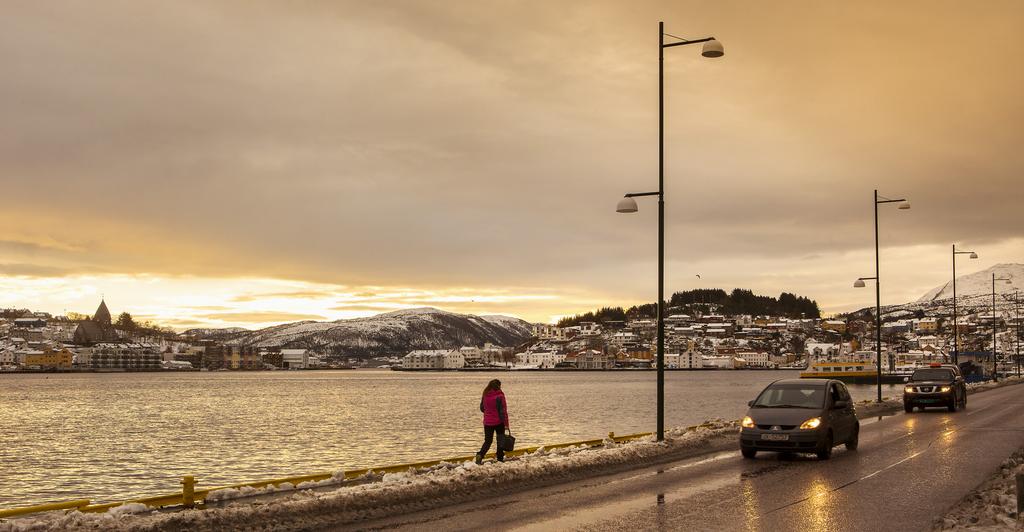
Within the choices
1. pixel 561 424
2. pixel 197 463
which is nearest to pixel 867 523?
pixel 197 463

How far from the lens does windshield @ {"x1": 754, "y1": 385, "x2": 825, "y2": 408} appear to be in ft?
67.6

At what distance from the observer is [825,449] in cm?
1970

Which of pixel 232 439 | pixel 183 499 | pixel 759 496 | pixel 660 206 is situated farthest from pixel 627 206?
pixel 232 439

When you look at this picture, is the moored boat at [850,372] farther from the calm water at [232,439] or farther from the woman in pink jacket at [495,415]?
the woman in pink jacket at [495,415]

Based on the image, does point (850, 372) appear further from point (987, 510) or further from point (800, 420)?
point (987, 510)

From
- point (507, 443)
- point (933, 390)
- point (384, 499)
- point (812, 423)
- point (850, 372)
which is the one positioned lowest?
point (850, 372)

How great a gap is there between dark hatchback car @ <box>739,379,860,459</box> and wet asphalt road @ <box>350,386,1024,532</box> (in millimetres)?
421

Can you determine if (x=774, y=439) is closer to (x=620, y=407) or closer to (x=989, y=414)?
(x=989, y=414)

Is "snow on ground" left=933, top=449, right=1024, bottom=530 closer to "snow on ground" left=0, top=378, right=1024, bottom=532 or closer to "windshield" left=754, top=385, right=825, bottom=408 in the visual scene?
"snow on ground" left=0, top=378, right=1024, bottom=532

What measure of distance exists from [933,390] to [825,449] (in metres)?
21.9

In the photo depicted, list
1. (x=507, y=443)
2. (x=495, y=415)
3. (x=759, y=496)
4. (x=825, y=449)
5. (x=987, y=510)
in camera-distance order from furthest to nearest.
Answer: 1. (x=825, y=449)
2. (x=495, y=415)
3. (x=507, y=443)
4. (x=759, y=496)
5. (x=987, y=510)

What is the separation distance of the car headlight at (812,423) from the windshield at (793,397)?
2.49 ft

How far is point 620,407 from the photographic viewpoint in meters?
83.5

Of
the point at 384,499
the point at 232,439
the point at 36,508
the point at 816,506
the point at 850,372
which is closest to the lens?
the point at 36,508
